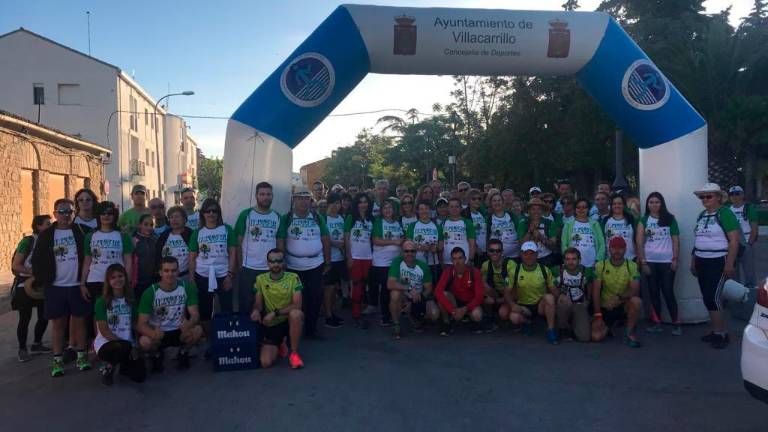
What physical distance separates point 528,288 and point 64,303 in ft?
16.4

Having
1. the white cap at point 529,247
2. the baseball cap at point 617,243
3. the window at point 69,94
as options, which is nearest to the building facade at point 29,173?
the white cap at point 529,247

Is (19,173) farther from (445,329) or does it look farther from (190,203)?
(445,329)

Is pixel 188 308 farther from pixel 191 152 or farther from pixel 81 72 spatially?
pixel 191 152

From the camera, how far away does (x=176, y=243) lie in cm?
637

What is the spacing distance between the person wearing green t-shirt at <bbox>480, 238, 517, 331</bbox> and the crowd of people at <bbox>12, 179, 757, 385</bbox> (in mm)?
16

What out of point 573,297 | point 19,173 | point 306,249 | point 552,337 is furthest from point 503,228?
point 19,173

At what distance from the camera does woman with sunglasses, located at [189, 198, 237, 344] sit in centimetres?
621

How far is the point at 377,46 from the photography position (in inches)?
281

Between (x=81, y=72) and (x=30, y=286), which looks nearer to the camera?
(x=30, y=286)

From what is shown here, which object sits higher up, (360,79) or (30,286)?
(360,79)

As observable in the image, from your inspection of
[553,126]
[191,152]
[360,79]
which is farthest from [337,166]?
[360,79]

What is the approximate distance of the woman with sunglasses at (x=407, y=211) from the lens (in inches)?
306

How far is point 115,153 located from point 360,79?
103 feet

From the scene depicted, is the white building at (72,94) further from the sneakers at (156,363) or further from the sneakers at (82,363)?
the sneakers at (156,363)
